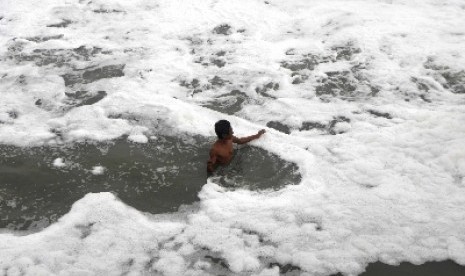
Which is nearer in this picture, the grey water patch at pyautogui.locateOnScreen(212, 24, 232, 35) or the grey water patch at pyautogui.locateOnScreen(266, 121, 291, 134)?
the grey water patch at pyautogui.locateOnScreen(266, 121, 291, 134)

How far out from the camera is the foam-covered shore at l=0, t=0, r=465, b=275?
3.60 metres

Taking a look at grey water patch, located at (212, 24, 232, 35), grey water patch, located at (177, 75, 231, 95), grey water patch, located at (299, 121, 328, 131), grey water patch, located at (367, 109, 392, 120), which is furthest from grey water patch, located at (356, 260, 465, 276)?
grey water patch, located at (212, 24, 232, 35)

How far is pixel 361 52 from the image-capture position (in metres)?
6.82

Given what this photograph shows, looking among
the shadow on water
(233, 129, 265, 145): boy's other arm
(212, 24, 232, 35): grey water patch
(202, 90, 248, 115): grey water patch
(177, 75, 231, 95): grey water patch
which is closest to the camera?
the shadow on water

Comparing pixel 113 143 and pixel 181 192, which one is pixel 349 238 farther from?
pixel 113 143

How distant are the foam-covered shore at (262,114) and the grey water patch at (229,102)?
28 millimetres

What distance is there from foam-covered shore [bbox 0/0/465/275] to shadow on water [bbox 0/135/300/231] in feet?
0.48

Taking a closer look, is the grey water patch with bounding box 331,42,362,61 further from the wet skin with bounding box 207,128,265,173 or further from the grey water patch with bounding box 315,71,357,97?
the wet skin with bounding box 207,128,265,173

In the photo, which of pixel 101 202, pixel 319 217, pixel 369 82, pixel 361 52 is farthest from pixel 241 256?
pixel 361 52

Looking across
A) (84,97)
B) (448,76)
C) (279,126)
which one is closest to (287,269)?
(279,126)

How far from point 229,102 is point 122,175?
77.0 inches

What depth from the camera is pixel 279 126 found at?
5348 millimetres

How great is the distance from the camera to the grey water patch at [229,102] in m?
5.69

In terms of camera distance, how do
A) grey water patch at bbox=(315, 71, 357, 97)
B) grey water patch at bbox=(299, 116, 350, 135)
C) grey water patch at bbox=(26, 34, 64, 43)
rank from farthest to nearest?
grey water patch at bbox=(26, 34, 64, 43)
grey water patch at bbox=(315, 71, 357, 97)
grey water patch at bbox=(299, 116, 350, 135)
